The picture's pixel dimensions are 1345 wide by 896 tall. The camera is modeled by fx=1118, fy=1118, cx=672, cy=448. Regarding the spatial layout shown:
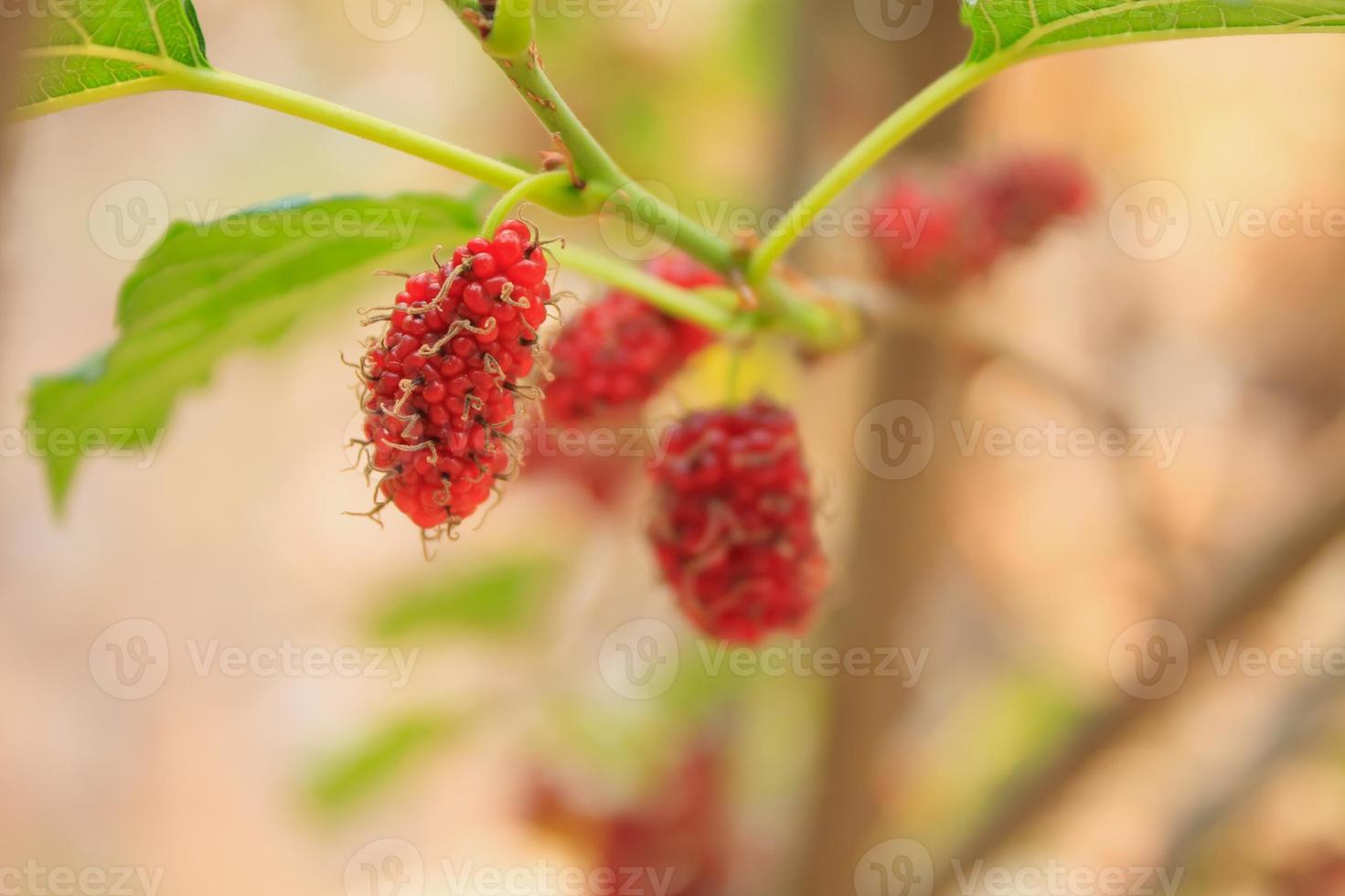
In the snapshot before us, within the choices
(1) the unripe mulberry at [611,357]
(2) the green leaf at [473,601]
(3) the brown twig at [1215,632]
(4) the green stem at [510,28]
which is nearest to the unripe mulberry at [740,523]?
(1) the unripe mulberry at [611,357]

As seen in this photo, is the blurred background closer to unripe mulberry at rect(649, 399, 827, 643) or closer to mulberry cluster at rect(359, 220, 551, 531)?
unripe mulberry at rect(649, 399, 827, 643)

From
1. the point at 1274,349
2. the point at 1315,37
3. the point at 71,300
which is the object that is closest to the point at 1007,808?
the point at 1274,349

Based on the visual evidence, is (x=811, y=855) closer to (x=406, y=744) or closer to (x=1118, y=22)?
(x=406, y=744)

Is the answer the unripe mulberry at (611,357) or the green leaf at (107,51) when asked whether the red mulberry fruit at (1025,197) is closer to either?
the unripe mulberry at (611,357)

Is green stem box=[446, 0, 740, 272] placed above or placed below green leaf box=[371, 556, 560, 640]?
above

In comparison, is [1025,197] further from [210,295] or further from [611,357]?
[210,295]

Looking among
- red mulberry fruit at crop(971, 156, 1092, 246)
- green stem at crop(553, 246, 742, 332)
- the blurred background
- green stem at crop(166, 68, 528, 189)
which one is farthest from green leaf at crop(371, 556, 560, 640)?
green stem at crop(166, 68, 528, 189)

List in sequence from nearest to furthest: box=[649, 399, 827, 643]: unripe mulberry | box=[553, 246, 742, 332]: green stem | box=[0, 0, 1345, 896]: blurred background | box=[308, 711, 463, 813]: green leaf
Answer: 1. box=[553, 246, 742, 332]: green stem
2. box=[649, 399, 827, 643]: unripe mulberry
3. box=[0, 0, 1345, 896]: blurred background
4. box=[308, 711, 463, 813]: green leaf
